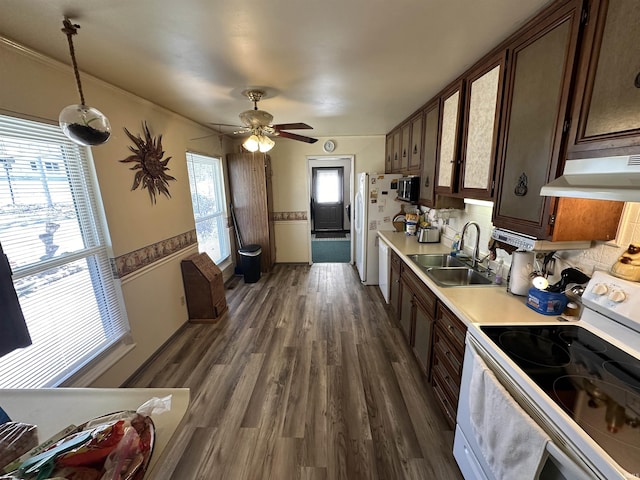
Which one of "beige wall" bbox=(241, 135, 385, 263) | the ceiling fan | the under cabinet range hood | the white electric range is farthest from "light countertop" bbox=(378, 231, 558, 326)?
"beige wall" bbox=(241, 135, 385, 263)

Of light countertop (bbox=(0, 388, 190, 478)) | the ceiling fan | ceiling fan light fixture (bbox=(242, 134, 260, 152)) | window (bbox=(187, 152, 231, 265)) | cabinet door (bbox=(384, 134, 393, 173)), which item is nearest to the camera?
light countertop (bbox=(0, 388, 190, 478))

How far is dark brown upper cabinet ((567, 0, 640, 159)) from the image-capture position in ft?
2.86

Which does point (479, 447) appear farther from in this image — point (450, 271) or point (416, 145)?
point (416, 145)

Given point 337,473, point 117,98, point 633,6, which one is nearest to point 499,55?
point 633,6

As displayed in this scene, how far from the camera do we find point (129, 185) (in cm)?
217

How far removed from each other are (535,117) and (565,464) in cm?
141

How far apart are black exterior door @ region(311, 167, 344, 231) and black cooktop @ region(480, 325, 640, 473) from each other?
6.76m

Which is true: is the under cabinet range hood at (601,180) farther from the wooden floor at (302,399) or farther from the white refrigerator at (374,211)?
the white refrigerator at (374,211)

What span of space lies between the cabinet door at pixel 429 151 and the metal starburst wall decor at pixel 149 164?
106 inches

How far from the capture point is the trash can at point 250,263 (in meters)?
4.20

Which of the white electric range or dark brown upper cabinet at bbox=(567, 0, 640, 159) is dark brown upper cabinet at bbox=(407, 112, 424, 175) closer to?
dark brown upper cabinet at bbox=(567, 0, 640, 159)

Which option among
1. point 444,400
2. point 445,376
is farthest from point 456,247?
point 444,400

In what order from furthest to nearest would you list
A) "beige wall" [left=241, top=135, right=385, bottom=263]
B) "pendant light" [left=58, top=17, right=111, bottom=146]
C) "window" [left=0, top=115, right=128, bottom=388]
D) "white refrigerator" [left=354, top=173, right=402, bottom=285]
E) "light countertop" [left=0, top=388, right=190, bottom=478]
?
"beige wall" [left=241, top=135, right=385, bottom=263]
"white refrigerator" [left=354, top=173, right=402, bottom=285]
"window" [left=0, top=115, right=128, bottom=388]
"pendant light" [left=58, top=17, right=111, bottom=146]
"light countertop" [left=0, top=388, right=190, bottom=478]

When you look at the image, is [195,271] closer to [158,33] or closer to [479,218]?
[158,33]
